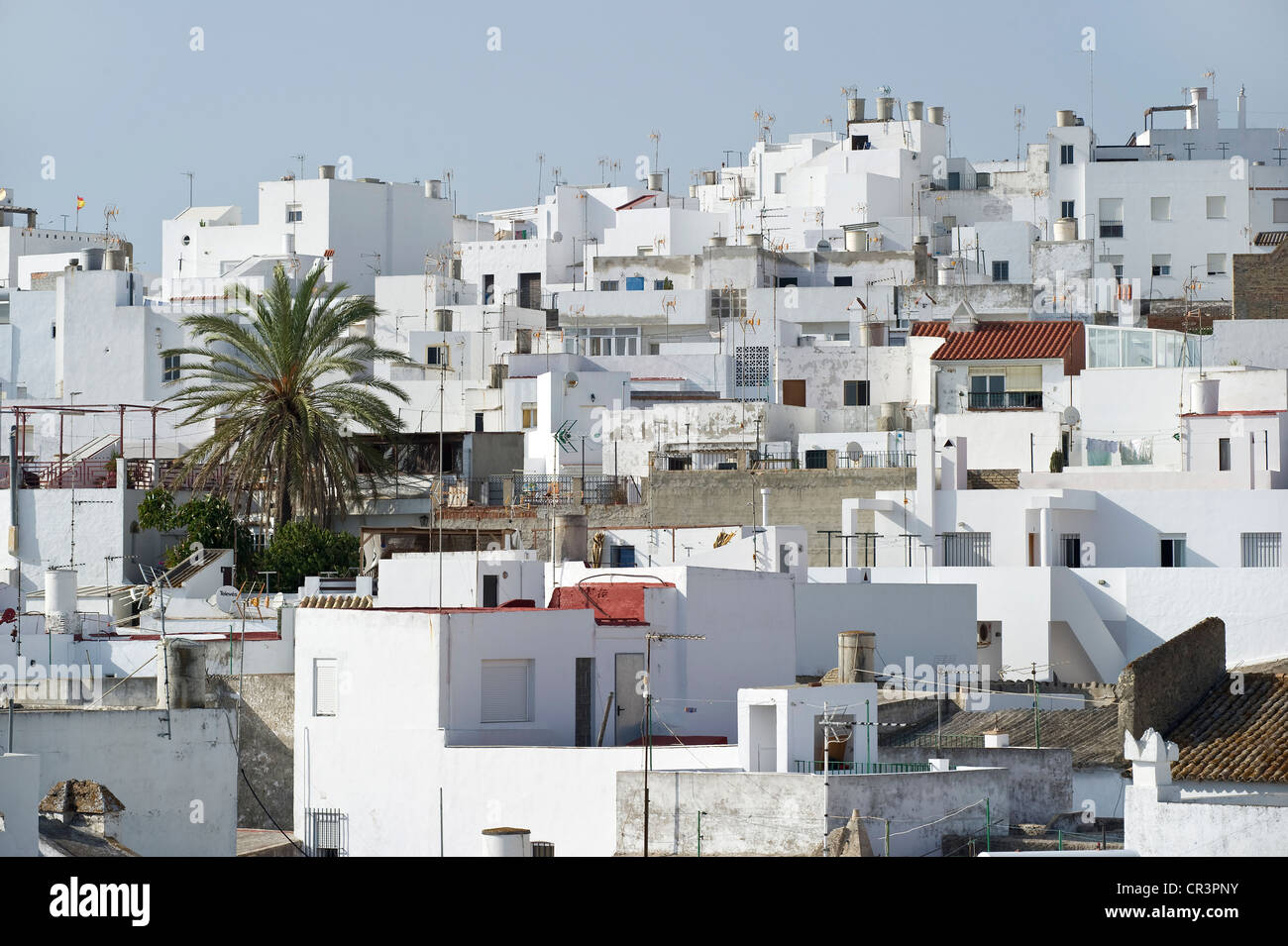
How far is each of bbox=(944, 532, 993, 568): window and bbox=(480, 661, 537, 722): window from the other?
17591mm

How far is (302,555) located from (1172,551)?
54.1 feet

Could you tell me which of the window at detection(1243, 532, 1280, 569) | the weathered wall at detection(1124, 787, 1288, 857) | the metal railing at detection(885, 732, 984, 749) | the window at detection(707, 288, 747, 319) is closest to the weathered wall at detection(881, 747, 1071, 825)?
the metal railing at detection(885, 732, 984, 749)

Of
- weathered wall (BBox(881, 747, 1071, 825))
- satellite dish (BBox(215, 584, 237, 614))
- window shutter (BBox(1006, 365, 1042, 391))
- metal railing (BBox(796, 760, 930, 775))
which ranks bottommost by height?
weathered wall (BBox(881, 747, 1071, 825))

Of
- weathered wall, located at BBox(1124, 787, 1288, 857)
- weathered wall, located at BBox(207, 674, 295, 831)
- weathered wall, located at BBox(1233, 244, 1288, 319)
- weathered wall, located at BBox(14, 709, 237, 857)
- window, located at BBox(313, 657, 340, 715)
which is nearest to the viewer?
weathered wall, located at BBox(1124, 787, 1288, 857)

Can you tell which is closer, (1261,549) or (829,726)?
(829,726)

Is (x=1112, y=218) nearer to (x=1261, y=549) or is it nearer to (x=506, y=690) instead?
(x=1261, y=549)

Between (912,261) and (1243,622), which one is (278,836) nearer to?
(1243,622)

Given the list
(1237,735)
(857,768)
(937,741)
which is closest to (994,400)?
(937,741)

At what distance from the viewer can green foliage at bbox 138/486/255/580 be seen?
128 ft

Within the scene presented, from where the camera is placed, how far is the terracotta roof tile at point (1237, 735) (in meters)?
23.3

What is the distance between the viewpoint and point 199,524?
1550 inches

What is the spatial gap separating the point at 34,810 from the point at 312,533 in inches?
896

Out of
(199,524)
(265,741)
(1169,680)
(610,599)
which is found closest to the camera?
(1169,680)

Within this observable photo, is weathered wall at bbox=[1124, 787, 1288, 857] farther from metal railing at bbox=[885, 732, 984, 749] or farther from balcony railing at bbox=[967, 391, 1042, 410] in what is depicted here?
balcony railing at bbox=[967, 391, 1042, 410]
